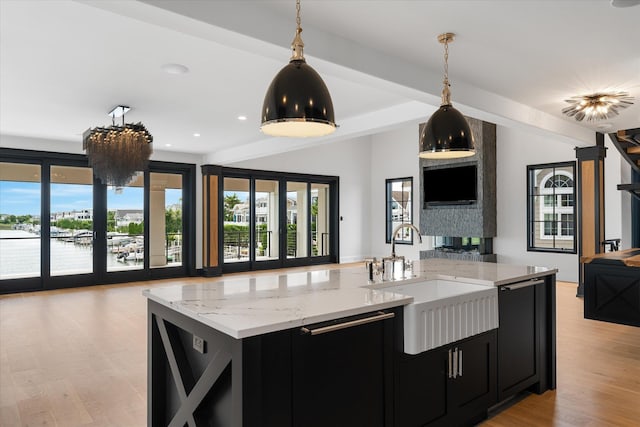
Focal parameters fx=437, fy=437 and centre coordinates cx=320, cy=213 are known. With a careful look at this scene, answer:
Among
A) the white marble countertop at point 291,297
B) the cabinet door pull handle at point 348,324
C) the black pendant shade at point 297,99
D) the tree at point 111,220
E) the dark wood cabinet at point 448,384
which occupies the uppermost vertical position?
the black pendant shade at point 297,99

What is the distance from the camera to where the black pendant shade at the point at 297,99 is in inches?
75.0

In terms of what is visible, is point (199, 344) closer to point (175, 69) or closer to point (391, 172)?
point (175, 69)

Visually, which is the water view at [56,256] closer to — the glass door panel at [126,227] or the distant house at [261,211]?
the glass door panel at [126,227]

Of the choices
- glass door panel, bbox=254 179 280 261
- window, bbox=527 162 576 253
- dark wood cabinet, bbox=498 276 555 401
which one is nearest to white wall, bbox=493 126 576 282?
window, bbox=527 162 576 253

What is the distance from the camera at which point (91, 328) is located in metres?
5.04

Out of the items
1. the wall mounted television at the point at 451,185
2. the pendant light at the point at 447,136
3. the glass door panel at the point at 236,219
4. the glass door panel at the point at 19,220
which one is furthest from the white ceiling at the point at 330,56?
the glass door panel at the point at 236,219

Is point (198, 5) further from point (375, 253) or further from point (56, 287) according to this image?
point (375, 253)

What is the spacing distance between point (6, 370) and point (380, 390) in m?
3.37

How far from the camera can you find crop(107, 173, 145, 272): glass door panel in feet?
27.1

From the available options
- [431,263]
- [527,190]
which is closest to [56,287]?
[431,263]

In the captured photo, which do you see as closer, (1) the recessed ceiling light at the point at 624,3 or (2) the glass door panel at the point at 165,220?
(1) the recessed ceiling light at the point at 624,3

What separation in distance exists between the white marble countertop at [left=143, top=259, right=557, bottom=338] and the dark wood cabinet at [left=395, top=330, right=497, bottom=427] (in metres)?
0.38

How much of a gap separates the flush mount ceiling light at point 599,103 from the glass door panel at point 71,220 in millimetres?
7763

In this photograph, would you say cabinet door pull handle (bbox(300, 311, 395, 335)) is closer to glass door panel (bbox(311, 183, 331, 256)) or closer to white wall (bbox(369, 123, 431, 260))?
white wall (bbox(369, 123, 431, 260))
